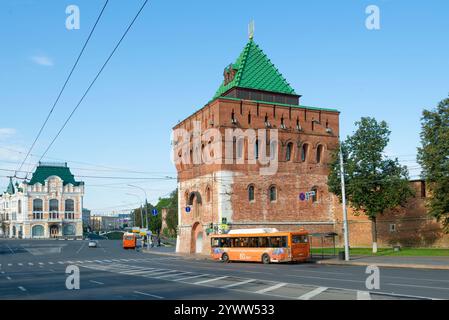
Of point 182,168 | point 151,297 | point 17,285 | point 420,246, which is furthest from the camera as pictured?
point 182,168

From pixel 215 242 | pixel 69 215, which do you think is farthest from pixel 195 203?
pixel 69 215

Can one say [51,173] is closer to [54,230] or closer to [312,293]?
[54,230]

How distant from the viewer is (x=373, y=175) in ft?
141

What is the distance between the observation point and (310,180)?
177 feet

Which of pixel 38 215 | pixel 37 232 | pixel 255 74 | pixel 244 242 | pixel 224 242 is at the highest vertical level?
pixel 255 74

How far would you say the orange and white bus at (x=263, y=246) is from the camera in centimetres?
3747

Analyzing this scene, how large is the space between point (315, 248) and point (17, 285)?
116 ft

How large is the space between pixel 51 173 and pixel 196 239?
293 feet

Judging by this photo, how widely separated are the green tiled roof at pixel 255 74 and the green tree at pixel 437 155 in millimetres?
20058

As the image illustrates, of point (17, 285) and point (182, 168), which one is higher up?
point (182, 168)

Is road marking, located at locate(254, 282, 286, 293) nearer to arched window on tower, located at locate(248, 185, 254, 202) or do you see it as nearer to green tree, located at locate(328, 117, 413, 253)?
green tree, located at locate(328, 117, 413, 253)
